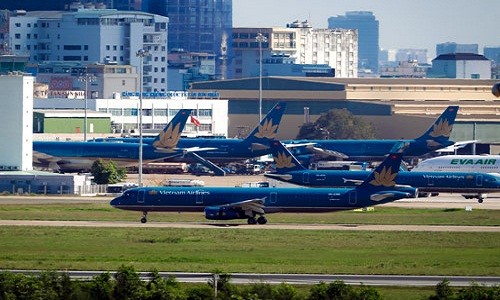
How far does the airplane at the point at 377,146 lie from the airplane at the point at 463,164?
2547 centimetres

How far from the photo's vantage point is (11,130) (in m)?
137

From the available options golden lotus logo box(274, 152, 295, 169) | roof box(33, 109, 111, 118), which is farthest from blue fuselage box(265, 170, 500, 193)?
roof box(33, 109, 111, 118)

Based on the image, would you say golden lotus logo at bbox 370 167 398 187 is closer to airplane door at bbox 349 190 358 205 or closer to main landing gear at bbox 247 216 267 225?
airplane door at bbox 349 190 358 205

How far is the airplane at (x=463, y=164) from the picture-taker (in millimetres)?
147375

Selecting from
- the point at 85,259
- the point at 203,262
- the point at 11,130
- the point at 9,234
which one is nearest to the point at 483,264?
the point at 203,262

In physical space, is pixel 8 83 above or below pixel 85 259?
above

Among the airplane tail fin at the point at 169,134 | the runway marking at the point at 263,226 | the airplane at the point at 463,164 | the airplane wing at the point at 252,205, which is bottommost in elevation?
the runway marking at the point at 263,226

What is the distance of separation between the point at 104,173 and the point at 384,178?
143 feet

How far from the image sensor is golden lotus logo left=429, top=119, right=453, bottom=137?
17750cm

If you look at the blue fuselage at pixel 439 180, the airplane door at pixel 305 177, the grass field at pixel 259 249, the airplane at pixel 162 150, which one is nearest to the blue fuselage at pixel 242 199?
the grass field at pixel 259 249

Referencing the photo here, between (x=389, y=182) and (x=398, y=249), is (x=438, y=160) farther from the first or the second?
(x=398, y=249)

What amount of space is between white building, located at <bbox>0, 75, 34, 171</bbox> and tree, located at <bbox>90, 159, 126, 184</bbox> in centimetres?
910

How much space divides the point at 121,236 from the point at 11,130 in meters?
45.4

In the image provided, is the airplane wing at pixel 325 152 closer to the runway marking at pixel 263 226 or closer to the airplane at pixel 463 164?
the airplane at pixel 463 164
